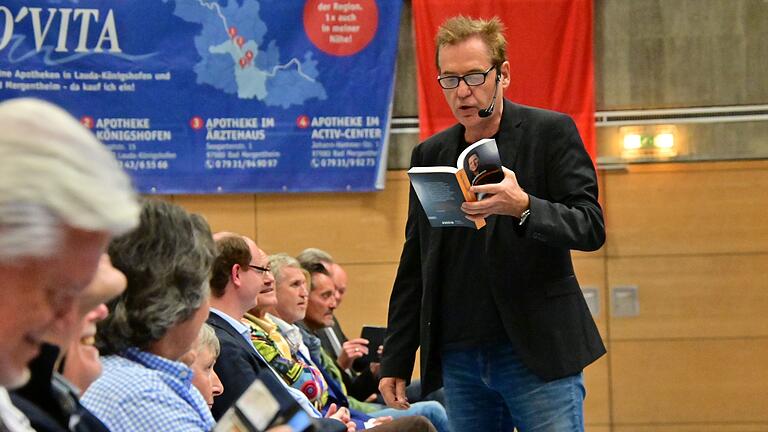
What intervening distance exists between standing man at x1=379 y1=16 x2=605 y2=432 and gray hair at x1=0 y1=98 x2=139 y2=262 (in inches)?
80.8

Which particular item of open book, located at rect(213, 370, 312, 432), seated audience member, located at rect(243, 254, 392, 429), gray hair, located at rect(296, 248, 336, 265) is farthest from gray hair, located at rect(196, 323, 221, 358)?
gray hair, located at rect(296, 248, 336, 265)

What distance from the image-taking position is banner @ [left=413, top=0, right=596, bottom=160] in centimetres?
721

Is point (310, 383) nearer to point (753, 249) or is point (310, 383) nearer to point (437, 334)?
point (437, 334)

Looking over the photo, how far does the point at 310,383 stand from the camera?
4.42 m

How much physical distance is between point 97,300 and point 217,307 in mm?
2481

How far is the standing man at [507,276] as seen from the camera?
3094 millimetres

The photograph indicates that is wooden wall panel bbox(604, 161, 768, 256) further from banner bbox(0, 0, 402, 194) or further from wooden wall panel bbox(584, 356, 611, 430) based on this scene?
banner bbox(0, 0, 402, 194)

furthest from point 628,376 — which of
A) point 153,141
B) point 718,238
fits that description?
point 153,141

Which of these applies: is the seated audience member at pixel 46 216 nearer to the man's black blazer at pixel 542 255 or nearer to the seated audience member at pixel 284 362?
the man's black blazer at pixel 542 255

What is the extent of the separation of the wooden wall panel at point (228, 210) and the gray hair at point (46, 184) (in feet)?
21.9

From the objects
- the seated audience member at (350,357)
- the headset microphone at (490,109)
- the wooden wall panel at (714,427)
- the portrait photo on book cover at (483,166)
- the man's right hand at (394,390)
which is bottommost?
the wooden wall panel at (714,427)

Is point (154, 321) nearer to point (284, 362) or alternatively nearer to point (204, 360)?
point (204, 360)

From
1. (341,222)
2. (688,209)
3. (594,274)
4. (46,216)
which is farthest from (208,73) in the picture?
(46,216)

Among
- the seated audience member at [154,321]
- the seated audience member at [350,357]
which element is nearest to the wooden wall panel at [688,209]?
the seated audience member at [350,357]
